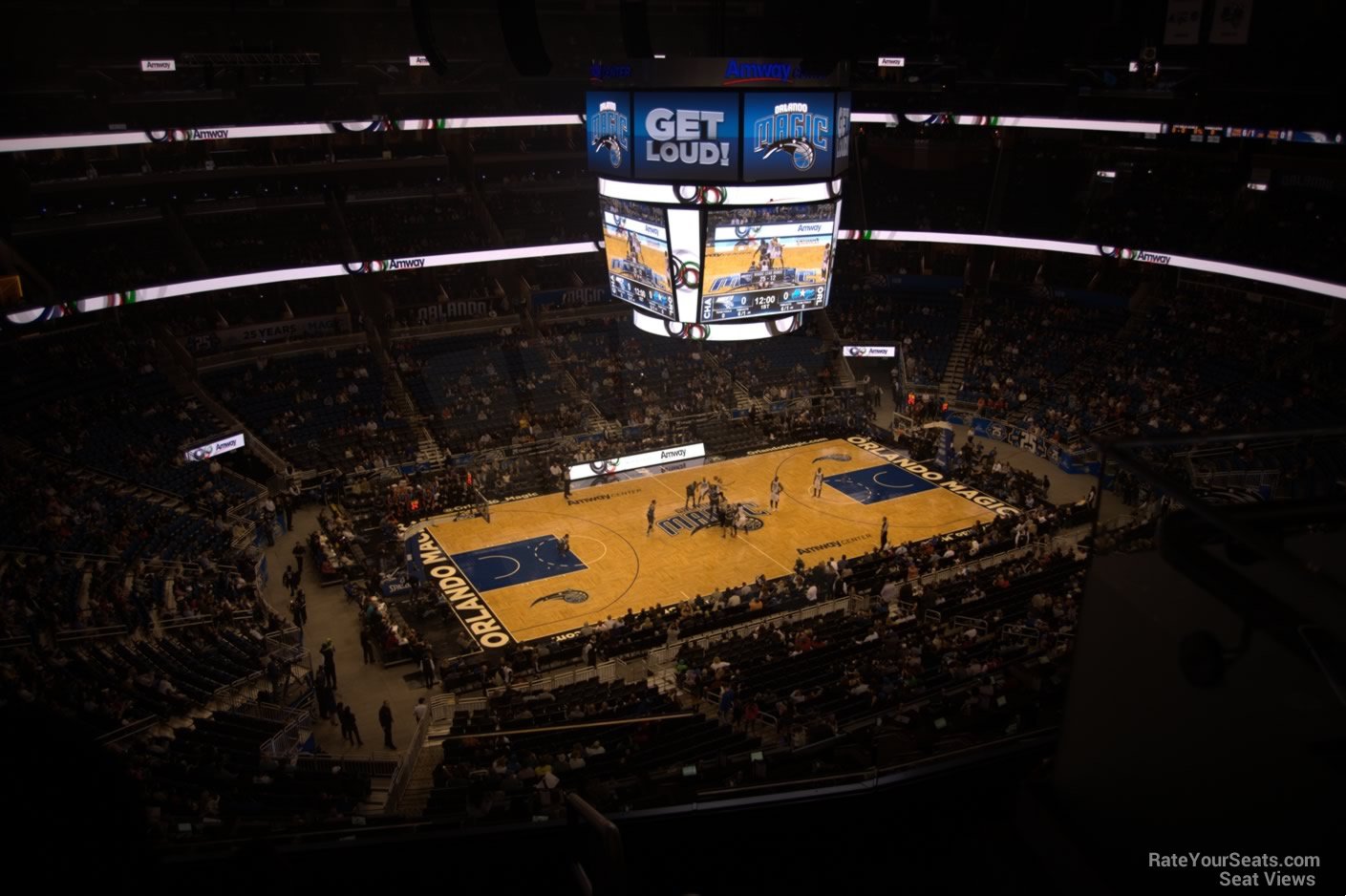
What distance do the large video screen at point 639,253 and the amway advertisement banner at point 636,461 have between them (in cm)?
749

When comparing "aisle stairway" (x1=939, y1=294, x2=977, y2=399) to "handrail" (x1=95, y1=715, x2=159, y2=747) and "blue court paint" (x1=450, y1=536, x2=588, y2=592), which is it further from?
"handrail" (x1=95, y1=715, x2=159, y2=747)

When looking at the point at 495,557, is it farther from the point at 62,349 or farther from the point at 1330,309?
the point at 1330,309

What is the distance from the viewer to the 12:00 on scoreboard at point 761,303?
83.0ft

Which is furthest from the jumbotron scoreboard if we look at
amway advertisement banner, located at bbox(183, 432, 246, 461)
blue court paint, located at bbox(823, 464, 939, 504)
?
amway advertisement banner, located at bbox(183, 432, 246, 461)

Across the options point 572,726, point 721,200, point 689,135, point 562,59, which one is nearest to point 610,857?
point 572,726

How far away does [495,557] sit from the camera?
28562 millimetres

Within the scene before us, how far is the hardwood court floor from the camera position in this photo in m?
26.2

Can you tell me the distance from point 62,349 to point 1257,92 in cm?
4117

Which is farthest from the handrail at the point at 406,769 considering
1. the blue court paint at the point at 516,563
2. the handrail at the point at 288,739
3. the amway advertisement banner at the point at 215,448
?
the amway advertisement banner at the point at 215,448

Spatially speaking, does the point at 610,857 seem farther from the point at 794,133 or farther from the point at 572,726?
the point at 794,133

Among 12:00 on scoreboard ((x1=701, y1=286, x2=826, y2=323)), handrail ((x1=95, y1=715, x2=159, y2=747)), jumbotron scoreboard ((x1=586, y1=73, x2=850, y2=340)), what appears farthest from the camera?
12:00 on scoreboard ((x1=701, y1=286, x2=826, y2=323))

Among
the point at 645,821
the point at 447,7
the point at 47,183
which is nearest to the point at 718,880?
the point at 645,821

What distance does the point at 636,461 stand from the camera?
33969 millimetres

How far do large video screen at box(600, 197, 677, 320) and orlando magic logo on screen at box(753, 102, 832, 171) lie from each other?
123 inches
